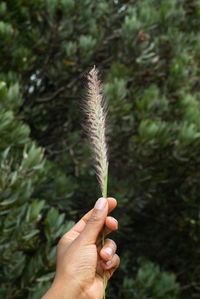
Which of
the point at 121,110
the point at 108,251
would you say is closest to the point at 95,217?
the point at 108,251

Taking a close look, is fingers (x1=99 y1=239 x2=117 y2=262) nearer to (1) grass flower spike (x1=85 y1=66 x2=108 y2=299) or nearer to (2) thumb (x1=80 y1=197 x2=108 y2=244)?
(2) thumb (x1=80 y1=197 x2=108 y2=244)

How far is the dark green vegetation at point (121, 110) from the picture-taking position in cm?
323

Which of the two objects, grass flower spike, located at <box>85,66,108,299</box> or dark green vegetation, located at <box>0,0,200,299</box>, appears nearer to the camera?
Answer: grass flower spike, located at <box>85,66,108,299</box>

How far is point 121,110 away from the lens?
329 centimetres

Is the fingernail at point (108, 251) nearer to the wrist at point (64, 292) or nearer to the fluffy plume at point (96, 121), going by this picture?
the wrist at point (64, 292)

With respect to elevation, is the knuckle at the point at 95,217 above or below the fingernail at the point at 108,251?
above

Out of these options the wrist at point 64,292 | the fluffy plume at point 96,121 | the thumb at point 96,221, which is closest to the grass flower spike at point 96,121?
the fluffy plume at point 96,121

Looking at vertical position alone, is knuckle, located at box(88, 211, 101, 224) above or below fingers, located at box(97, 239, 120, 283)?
above

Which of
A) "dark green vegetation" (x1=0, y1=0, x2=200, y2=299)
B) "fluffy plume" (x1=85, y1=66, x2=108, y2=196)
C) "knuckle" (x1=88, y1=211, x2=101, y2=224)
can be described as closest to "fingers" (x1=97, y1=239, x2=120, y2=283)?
"knuckle" (x1=88, y1=211, x2=101, y2=224)

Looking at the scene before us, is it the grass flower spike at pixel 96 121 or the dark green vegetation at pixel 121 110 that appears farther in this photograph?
the dark green vegetation at pixel 121 110

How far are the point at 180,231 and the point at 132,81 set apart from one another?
6.45 ft

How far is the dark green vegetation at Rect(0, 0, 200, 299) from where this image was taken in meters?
3.23

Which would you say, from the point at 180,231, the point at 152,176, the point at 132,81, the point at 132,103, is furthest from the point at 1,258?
the point at 180,231

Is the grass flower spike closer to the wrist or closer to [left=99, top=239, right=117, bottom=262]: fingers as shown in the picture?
[left=99, top=239, right=117, bottom=262]: fingers
